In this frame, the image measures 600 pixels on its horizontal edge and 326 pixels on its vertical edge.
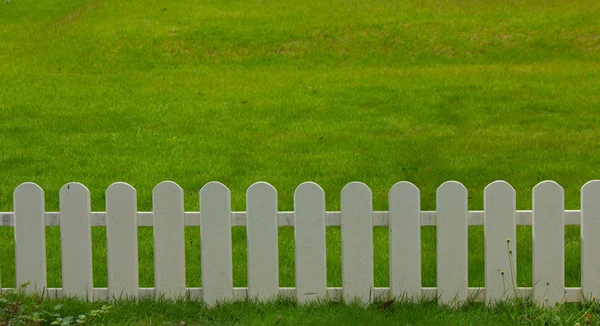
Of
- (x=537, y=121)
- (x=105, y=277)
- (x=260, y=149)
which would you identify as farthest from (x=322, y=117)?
(x=105, y=277)

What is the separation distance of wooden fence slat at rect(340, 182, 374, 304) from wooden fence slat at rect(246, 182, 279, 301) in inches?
17.1

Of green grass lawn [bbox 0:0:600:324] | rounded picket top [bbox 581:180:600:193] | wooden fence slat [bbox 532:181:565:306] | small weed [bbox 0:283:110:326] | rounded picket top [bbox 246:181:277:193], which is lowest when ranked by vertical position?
small weed [bbox 0:283:110:326]

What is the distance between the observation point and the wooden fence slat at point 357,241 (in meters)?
4.94

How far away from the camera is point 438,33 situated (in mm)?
22312

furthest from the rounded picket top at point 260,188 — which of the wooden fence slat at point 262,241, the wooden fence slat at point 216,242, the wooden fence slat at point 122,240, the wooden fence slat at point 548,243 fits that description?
the wooden fence slat at point 548,243

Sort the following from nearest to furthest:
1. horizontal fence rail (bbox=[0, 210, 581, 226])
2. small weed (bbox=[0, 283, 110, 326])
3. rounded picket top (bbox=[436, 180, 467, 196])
A: small weed (bbox=[0, 283, 110, 326]) → rounded picket top (bbox=[436, 180, 467, 196]) → horizontal fence rail (bbox=[0, 210, 581, 226])

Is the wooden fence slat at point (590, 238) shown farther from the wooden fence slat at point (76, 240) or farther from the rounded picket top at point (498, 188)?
the wooden fence slat at point (76, 240)

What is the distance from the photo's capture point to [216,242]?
5047 mm

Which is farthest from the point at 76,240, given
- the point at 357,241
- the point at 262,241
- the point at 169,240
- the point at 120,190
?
the point at 357,241

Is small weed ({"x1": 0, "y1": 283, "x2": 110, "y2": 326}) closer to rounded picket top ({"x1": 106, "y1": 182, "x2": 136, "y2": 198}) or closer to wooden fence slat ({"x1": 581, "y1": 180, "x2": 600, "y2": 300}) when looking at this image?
rounded picket top ({"x1": 106, "y1": 182, "x2": 136, "y2": 198})

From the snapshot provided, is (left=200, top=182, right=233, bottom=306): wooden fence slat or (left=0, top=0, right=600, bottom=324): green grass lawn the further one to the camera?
(left=0, top=0, right=600, bottom=324): green grass lawn

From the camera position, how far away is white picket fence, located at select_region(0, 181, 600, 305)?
497cm

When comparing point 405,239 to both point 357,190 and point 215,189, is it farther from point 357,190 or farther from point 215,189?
point 215,189

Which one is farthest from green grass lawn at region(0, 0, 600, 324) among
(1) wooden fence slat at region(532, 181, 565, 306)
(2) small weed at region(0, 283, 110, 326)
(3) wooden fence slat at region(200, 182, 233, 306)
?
(2) small weed at region(0, 283, 110, 326)
